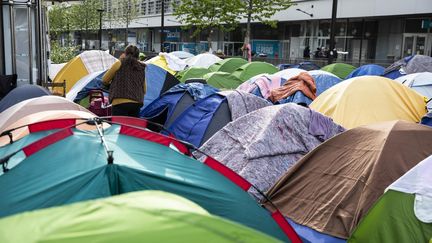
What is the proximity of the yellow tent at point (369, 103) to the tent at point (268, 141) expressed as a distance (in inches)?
67.6

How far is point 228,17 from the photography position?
3052cm

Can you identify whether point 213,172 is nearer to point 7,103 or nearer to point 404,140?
point 404,140

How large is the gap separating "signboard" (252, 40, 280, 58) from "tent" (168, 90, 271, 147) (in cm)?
2962

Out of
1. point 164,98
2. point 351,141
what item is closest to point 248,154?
point 351,141

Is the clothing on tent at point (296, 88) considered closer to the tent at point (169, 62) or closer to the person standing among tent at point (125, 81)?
the person standing among tent at point (125, 81)

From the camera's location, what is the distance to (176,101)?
8.16 meters

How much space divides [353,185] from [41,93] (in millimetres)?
5030

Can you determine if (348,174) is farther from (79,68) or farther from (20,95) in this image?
(79,68)

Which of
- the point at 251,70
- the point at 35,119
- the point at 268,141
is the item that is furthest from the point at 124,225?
the point at 251,70

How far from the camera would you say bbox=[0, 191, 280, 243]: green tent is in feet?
6.01

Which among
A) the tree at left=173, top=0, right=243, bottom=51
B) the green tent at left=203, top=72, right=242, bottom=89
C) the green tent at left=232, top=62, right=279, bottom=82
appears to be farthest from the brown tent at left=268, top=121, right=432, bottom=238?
the tree at left=173, top=0, right=243, bottom=51

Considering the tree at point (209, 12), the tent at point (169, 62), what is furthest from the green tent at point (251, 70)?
the tree at point (209, 12)

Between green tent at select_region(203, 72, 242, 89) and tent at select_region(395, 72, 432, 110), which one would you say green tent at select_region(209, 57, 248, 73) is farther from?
tent at select_region(395, 72, 432, 110)

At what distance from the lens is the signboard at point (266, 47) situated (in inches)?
1449
